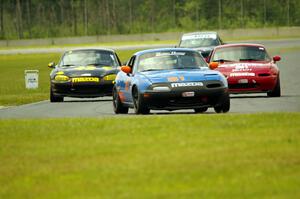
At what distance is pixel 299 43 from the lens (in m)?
79.3

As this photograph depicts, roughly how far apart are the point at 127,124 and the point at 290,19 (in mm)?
97824

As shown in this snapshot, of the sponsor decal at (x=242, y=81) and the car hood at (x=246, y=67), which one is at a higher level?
the car hood at (x=246, y=67)

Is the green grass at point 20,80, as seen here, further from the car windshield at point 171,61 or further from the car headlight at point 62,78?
the car windshield at point 171,61

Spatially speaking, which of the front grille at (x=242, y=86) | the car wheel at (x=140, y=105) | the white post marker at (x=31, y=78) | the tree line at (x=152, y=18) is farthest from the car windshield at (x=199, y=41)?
the tree line at (x=152, y=18)

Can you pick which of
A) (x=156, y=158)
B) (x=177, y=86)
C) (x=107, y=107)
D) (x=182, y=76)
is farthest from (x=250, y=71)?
(x=156, y=158)

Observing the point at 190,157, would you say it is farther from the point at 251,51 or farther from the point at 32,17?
the point at 32,17

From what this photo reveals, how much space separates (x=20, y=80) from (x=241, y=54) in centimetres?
1910

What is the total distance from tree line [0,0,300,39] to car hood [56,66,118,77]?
82.8m

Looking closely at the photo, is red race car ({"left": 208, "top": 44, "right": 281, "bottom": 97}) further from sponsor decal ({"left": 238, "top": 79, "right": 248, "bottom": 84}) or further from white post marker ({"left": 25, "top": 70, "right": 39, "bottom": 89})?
white post marker ({"left": 25, "top": 70, "right": 39, "bottom": 89})

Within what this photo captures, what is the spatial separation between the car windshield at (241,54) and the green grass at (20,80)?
5485 millimetres

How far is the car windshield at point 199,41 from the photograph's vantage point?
148 feet

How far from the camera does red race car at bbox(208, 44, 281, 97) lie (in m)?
26.3

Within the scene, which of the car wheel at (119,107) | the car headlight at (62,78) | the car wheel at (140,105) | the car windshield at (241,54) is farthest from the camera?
the car headlight at (62,78)

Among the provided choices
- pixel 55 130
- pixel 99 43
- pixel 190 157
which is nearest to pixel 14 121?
pixel 55 130
